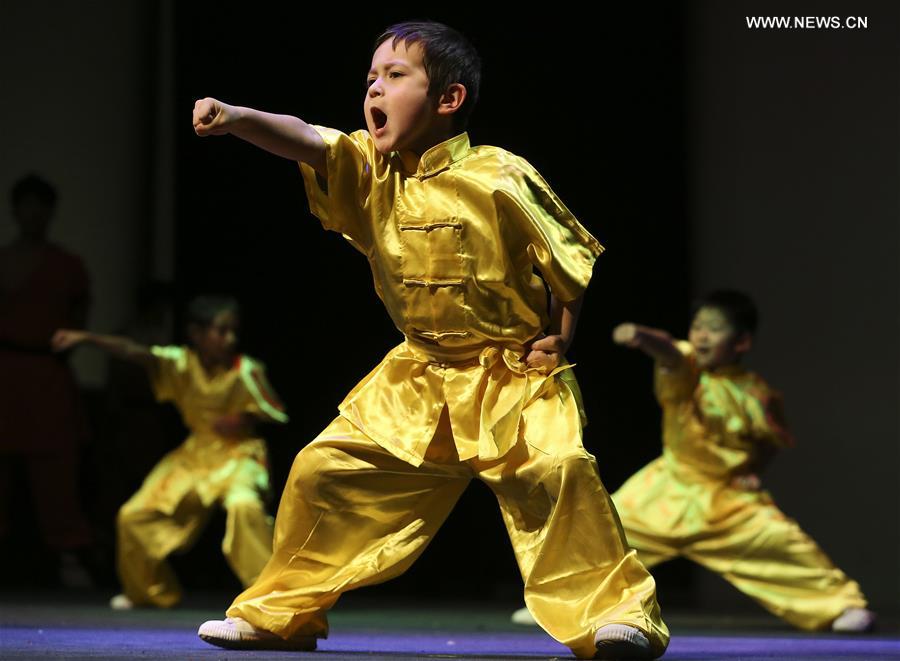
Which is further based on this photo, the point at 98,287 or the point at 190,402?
the point at 98,287

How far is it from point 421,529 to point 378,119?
93cm

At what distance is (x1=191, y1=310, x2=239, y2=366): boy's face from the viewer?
18.4 feet

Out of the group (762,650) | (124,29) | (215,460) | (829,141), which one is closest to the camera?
(762,650)

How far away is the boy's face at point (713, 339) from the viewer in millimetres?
5031

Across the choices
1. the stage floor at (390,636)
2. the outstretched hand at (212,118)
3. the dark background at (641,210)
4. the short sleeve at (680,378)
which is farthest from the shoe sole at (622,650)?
the dark background at (641,210)

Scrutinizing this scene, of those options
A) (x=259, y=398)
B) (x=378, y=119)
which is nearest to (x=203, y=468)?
(x=259, y=398)

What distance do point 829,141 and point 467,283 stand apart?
3.00 metres

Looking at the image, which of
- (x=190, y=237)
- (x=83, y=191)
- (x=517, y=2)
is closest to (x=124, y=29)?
(x=83, y=191)

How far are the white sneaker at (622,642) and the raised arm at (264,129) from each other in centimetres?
117

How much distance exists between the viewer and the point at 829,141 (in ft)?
19.5

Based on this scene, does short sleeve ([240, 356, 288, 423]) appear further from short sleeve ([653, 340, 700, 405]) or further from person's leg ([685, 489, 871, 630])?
person's leg ([685, 489, 871, 630])

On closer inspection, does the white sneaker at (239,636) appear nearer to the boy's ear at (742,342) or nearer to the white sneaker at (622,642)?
the white sneaker at (622,642)

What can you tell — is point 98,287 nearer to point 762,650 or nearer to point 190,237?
point 190,237

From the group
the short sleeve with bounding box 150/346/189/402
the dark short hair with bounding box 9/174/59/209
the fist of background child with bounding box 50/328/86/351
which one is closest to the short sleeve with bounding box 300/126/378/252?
the fist of background child with bounding box 50/328/86/351
